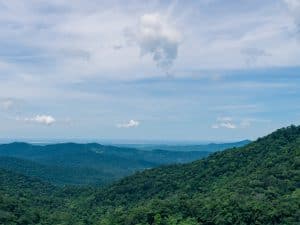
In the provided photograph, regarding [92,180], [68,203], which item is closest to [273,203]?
[68,203]

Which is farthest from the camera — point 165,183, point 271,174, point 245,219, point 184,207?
point 165,183

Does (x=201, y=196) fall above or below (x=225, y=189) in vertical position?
below

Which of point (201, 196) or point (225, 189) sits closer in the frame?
point (225, 189)

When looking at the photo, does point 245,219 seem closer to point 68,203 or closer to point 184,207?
point 184,207

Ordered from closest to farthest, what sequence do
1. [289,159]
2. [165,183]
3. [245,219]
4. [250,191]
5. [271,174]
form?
[245,219] → [250,191] → [271,174] → [289,159] → [165,183]

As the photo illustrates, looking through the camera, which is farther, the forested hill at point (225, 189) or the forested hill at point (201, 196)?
the forested hill at point (201, 196)

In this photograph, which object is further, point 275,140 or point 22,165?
point 22,165

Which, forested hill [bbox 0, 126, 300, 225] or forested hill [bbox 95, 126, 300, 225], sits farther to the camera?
forested hill [bbox 0, 126, 300, 225]

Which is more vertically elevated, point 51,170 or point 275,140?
point 275,140
